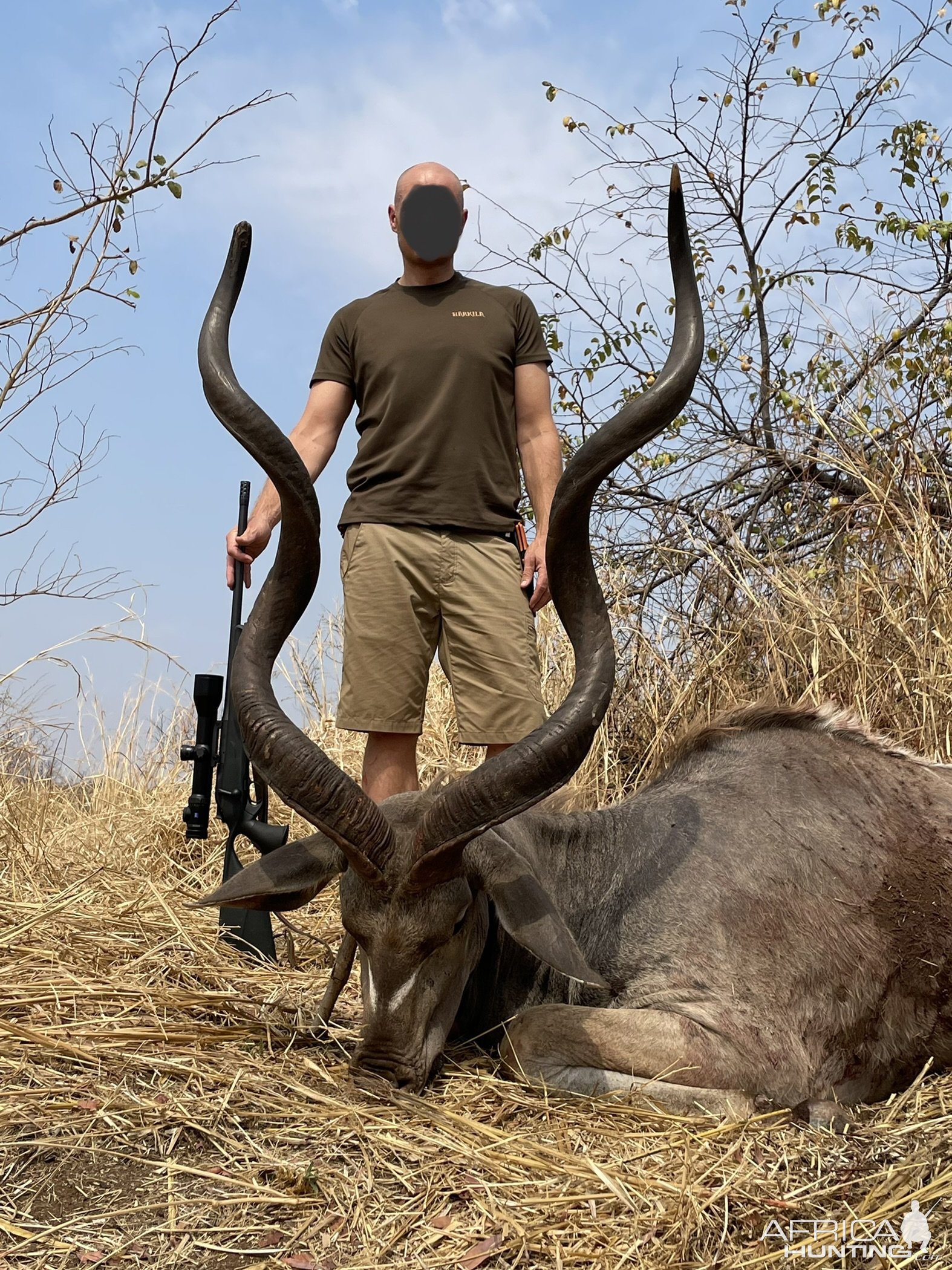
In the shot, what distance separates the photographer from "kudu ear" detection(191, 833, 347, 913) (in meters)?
4.14

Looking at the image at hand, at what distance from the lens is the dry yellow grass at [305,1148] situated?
3.09 meters

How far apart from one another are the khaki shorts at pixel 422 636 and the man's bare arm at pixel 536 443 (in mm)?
167

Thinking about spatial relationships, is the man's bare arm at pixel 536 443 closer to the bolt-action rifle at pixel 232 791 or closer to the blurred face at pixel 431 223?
the blurred face at pixel 431 223

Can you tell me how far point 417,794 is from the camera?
443cm

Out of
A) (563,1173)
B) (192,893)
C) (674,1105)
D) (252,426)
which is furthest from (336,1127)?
(192,893)

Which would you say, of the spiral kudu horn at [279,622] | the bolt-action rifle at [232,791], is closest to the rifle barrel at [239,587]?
the bolt-action rifle at [232,791]

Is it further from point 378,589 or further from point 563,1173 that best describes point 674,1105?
point 378,589

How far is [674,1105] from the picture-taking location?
12.8 feet

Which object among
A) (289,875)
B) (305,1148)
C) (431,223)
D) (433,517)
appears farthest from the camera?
(431,223)

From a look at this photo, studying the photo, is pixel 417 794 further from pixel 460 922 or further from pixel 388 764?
pixel 388 764

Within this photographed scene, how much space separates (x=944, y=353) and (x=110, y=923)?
733cm

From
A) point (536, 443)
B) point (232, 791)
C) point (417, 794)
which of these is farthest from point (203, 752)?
point (536, 443)

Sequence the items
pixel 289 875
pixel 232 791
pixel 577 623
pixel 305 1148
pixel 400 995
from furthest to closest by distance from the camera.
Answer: pixel 232 791
pixel 577 623
pixel 289 875
pixel 400 995
pixel 305 1148

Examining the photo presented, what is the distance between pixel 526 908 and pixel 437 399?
2.56m
